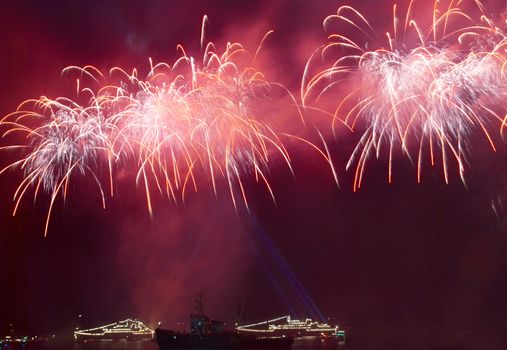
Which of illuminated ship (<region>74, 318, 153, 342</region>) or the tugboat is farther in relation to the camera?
illuminated ship (<region>74, 318, 153, 342</region>)

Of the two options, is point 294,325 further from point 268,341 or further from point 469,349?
point 469,349

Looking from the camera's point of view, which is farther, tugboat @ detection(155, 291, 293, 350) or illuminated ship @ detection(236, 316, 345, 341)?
illuminated ship @ detection(236, 316, 345, 341)

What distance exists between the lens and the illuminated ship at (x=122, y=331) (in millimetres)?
164800

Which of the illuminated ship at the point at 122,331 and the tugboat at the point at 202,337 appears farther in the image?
the illuminated ship at the point at 122,331

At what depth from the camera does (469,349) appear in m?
87.1

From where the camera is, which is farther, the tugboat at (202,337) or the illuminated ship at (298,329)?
the illuminated ship at (298,329)

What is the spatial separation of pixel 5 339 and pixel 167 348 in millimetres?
57476

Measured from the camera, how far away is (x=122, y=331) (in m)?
168

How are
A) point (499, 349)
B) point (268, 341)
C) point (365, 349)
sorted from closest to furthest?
point (499, 349), point (365, 349), point (268, 341)

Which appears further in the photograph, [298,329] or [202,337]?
[298,329]

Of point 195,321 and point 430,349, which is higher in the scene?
point 195,321

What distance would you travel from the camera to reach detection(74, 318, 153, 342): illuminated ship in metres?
165

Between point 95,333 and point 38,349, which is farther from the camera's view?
point 95,333

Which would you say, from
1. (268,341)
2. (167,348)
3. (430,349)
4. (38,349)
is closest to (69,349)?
(38,349)
